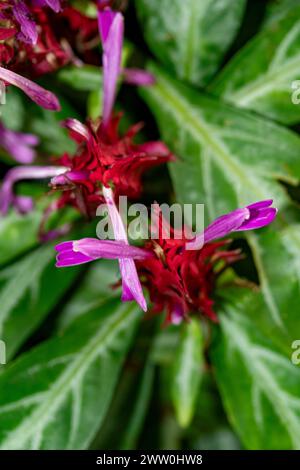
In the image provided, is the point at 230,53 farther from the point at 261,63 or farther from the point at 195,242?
the point at 195,242

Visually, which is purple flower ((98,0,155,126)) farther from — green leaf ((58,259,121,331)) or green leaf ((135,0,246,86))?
green leaf ((58,259,121,331))

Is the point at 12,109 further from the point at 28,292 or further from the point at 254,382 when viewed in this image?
the point at 254,382

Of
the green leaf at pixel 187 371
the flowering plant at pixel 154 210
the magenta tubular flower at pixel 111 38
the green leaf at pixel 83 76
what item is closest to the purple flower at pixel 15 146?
the flowering plant at pixel 154 210

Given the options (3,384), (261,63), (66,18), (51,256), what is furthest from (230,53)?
(3,384)

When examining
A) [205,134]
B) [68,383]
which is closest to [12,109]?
[205,134]

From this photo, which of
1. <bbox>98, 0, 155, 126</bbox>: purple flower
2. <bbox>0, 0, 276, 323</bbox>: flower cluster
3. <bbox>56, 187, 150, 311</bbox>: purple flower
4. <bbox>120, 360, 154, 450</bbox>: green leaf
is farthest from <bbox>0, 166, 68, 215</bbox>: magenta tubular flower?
<bbox>120, 360, 154, 450</bbox>: green leaf

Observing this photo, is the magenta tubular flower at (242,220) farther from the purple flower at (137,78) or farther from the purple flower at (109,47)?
the purple flower at (137,78)
